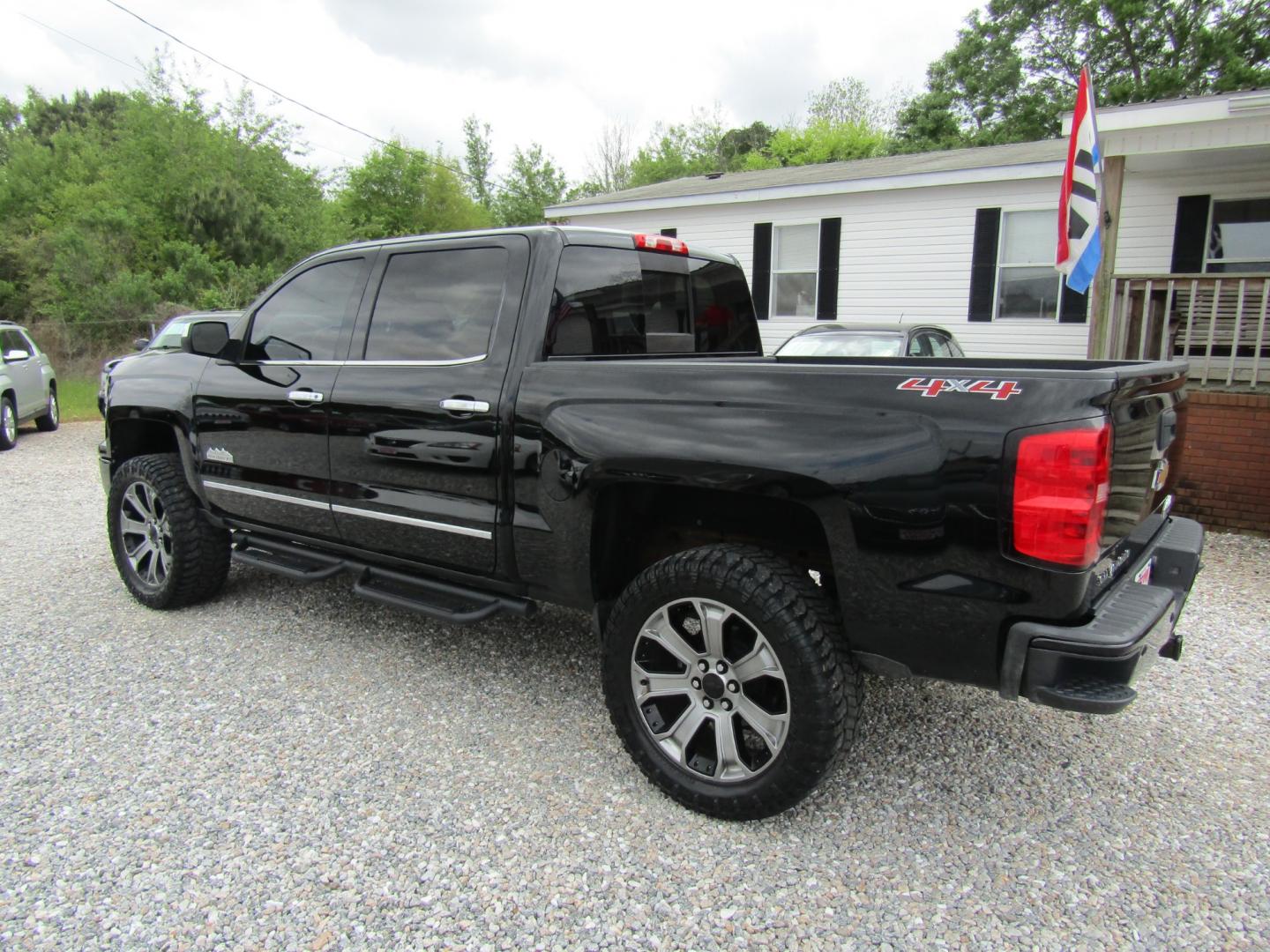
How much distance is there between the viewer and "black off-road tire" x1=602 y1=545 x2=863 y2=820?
2.34 m

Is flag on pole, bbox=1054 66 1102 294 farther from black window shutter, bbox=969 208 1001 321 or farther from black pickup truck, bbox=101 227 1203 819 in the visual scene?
black window shutter, bbox=969 208 1001 321

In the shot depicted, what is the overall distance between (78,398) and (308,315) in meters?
15.0

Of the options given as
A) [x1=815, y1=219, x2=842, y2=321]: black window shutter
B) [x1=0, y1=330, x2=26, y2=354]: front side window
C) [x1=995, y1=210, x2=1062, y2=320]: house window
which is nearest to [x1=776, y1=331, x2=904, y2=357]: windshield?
[x1=995, y1=210, x2=1062, y2=320]: house window

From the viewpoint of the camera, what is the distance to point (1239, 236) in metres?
9.40

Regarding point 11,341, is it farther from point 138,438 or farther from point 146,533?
point 146,533

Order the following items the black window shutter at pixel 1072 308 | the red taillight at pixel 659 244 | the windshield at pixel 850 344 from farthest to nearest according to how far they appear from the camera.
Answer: the black window shutter at pixel 1072 308 → the windshield at pixel 850 344 → the red taillight at pixel 659 244

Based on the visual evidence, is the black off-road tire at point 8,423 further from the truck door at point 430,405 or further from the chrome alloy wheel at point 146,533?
the truck door at point 430,405

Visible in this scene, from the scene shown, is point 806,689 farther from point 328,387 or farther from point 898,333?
point 898,333

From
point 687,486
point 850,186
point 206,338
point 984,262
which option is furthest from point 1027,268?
point 206,338

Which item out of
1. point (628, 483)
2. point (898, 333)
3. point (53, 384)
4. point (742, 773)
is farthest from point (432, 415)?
point (53, 384)

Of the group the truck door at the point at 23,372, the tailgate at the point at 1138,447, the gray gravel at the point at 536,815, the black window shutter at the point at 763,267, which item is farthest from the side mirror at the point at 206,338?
the black window shutter at the point at 763,267

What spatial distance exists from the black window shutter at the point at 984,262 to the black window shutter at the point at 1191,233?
6.86 ft

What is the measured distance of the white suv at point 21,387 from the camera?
34.4 ft

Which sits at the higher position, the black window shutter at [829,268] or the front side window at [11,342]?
the black window shutter at [829,268]
